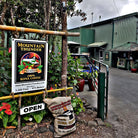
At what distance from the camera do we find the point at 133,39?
1404 centimetres

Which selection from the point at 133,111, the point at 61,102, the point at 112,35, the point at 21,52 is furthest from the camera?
the point at 112,35

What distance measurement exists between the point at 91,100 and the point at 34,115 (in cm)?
263

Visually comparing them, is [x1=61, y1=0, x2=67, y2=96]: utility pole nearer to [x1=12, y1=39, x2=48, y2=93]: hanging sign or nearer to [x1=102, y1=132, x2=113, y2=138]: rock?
[x1=12, y1=39, x2=48, y2=93]: hanging sign

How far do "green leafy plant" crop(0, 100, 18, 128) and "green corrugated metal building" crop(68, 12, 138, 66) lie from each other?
14.1 meters

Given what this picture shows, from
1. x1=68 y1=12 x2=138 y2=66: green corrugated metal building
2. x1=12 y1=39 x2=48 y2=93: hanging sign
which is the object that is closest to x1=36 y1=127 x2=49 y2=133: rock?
x1=12 y1=39 x2=48 y2=93: hanging sign

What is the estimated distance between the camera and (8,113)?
2332 millimetres

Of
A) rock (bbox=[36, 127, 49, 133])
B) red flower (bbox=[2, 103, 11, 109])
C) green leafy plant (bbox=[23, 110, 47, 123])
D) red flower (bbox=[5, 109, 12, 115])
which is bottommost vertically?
rock (bbox=[36, 127, 49, 133])

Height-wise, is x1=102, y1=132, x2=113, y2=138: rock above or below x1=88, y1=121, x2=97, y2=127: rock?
below

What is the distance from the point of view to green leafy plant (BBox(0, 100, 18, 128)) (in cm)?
233

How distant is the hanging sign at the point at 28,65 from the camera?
2275 mm

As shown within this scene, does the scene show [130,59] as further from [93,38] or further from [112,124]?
[112,124]

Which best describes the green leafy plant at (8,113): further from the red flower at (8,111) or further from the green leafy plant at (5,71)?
the green leafy plant at (5,71)

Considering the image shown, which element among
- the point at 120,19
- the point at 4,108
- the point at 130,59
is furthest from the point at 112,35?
the point at 4,108

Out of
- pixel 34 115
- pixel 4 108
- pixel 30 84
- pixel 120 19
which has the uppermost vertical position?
pixel 120 19
